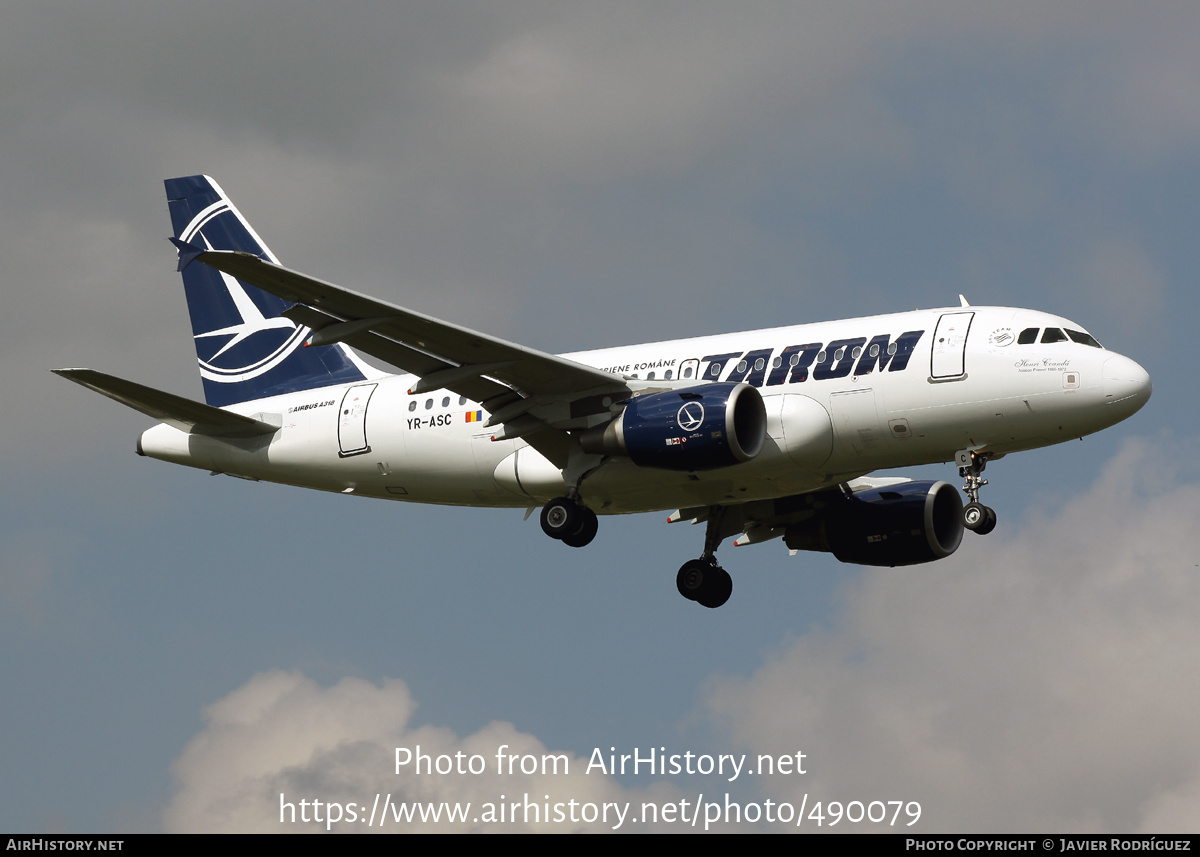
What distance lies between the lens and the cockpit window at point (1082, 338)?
3409 centimetres

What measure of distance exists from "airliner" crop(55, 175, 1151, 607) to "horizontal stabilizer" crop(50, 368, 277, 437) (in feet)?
0.20

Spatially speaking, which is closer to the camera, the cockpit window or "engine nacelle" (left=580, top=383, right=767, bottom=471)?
"engine nacelle" (left=580, top=383, right=767, bottom=471)

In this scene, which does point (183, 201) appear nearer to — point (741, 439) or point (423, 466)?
point (423, 466)

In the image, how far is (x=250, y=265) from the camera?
3044 cm

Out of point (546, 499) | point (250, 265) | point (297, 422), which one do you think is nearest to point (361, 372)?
point (297, 422)

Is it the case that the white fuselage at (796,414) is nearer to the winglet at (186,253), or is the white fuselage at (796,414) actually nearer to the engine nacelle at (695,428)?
the engine nacelle at (695,428)

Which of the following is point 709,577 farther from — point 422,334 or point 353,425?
point 422,334

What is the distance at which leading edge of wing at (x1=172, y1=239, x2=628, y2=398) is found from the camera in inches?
1217

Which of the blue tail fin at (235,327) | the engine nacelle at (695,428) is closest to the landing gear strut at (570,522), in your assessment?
the engine nacelle at (695,428)

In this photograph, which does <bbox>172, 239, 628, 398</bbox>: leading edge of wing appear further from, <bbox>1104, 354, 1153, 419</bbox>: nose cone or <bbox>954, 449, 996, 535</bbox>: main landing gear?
<bbox>1104, 354, 1153, 419</bbox>: nose cone

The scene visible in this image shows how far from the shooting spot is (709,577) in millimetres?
41312

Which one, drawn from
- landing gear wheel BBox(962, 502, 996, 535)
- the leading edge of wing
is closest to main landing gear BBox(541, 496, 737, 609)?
the leading edge of wing

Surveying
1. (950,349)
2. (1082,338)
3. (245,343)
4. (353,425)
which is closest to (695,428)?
(950,349)

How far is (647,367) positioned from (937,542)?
353 inches
